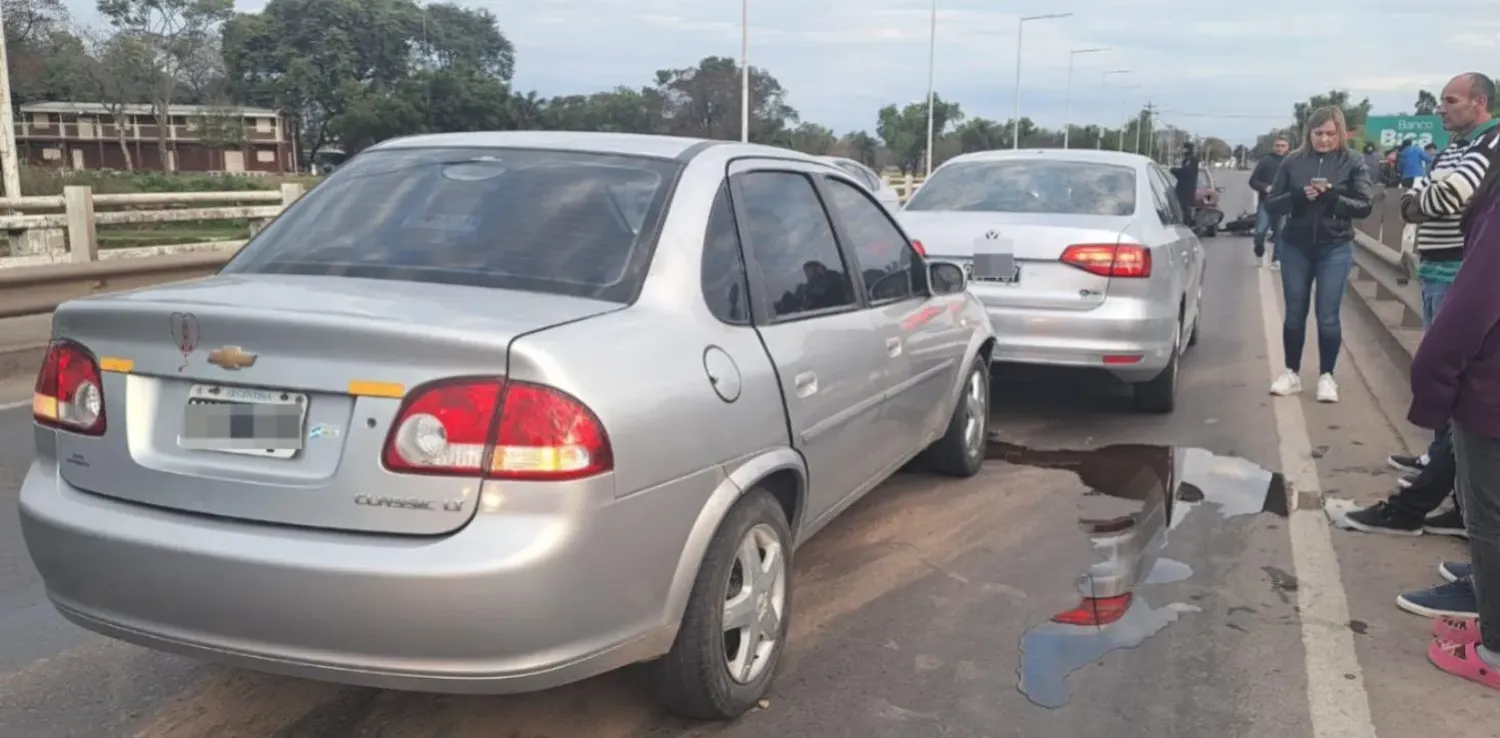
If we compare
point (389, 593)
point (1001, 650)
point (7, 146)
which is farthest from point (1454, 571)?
point (7, 146)

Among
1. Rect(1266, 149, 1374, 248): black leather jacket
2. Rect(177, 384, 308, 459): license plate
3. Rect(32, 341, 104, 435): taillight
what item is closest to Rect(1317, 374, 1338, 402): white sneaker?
Rect(1266, 149, 1374, 248): black leather jacket

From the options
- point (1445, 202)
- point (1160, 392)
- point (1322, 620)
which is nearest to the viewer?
point (1322, 620)

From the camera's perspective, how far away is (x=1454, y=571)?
14.6ft

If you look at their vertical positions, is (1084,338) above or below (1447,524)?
above

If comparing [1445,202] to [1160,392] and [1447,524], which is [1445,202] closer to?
[1447,524]

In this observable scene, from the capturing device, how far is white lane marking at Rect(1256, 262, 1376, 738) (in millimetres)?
3459

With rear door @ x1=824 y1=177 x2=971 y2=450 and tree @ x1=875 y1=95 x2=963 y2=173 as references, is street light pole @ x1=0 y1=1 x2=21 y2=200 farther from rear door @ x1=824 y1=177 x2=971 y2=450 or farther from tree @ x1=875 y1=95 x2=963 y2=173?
tree @ x1=875 y1=95 x2=963 y2=173

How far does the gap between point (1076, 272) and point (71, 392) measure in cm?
514

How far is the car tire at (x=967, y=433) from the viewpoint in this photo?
5.72 metres

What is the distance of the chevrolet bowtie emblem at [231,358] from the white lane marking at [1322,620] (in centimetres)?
296

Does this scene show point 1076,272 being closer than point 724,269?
No

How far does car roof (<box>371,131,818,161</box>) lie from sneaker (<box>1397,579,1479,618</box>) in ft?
9.03

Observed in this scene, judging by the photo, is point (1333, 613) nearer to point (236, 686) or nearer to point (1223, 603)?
point (1223, 603)

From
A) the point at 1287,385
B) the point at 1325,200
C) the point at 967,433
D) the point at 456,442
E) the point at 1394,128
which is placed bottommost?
the point at 1287,385
